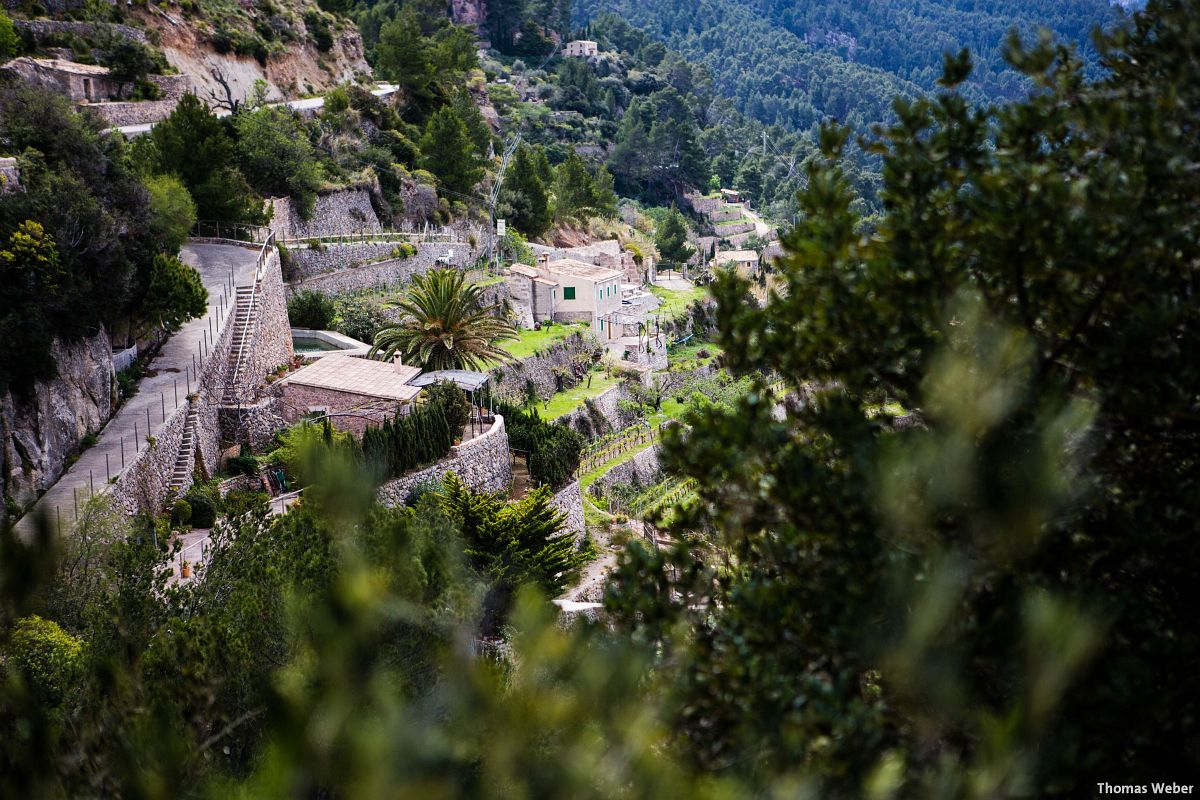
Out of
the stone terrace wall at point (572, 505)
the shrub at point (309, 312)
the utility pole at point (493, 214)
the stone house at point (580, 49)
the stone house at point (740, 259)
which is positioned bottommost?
the stone house at point (740, 259)

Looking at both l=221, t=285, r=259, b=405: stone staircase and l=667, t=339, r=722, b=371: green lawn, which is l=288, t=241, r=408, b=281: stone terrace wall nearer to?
l=221, t=285, r=259, b=405: stone staircase

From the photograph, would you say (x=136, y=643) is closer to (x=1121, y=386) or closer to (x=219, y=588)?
(x=219, y=588)

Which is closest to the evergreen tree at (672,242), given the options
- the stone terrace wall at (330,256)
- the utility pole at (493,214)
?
the utility pole at (493,214)

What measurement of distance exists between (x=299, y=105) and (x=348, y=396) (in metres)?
30.0

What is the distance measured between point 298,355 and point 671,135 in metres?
69.5

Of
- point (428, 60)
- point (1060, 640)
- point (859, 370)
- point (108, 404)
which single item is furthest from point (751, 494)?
point (428, 60)

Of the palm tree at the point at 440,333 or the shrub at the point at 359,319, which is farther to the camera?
the shrub at the point at 359,319

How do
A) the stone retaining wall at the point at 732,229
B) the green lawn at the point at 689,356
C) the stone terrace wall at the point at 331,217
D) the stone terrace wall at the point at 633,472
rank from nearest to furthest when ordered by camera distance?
the stone terrace wall at the point at 633,472 → the stone terrace wall at the point at 331,217 → the green lawn at the point at 689,356 → the stone retaining wall at the point at 732,229

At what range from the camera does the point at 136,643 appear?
13.2m

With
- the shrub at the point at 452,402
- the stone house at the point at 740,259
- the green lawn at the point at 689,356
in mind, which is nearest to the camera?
the shrub at the point at 452,402

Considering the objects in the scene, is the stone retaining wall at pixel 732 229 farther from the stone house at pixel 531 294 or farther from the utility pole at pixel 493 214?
the stone house at pixel 531 294

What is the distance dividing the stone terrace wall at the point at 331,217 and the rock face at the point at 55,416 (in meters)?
16.7

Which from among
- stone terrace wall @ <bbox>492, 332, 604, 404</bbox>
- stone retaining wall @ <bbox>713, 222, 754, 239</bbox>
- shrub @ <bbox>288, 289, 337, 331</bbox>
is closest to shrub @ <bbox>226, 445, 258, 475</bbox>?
shrub @ <bbox>288, 289, 337, 331</bbox>

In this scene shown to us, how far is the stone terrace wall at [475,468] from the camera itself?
24562 mm
